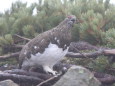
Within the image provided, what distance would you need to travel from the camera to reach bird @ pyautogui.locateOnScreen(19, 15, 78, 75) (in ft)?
9.46

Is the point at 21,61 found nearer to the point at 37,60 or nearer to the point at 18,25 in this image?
the point at 37,60

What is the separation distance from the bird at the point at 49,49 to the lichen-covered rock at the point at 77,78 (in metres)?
0.23

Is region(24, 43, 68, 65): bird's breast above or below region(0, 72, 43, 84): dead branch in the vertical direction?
above

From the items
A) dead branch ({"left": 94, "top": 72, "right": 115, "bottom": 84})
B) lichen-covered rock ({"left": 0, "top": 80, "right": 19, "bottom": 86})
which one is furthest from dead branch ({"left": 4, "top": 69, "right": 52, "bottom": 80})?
dead branch ({"left": 94, "top": 72, "right": 115, "bottom": 84})

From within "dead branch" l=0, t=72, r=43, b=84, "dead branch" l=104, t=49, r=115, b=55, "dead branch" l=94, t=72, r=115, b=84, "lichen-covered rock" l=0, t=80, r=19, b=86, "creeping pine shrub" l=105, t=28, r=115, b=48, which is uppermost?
"creeping pine shrub" l=105, t=28, r=115, b=48

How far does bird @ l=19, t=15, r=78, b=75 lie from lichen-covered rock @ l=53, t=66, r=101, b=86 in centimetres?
23

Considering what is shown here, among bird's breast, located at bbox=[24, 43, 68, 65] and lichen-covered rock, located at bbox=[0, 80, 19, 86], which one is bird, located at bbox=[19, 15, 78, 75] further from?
lichen-covered rock, located at bbox=[0, 80, 19, 86]

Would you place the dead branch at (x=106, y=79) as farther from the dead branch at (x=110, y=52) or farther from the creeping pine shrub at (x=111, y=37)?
the creeping pine shrub at (x=111, y=37)

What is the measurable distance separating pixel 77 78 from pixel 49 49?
0.36 m

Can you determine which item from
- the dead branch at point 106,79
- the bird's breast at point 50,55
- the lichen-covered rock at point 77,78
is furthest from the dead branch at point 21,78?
the dead branch at point 106,79

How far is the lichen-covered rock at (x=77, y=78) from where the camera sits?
2693 millimetres

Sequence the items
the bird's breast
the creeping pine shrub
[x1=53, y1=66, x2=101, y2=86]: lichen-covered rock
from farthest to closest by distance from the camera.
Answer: the creeping pine shrub → the bird's breast → [x1=53, y1=66, x2=101, y2=86]: lichen-covered rock

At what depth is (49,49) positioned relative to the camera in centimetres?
288

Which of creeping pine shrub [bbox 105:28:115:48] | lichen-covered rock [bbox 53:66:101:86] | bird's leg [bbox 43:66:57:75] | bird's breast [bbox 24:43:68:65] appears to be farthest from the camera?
creeping pine shrub [bbox 105:28:115:48]
